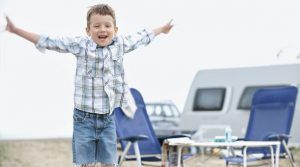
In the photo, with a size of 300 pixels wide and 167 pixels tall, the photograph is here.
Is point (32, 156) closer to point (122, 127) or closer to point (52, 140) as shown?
point (52, 140)

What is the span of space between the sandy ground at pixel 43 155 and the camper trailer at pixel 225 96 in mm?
526

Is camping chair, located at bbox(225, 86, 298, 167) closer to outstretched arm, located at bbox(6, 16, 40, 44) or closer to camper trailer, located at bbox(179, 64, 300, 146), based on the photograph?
outstretched arm, located at bbox(6, 16, 40, 44)

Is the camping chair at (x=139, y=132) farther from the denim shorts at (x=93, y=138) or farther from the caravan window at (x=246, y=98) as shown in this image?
the caravan window at (x=246, y=98)

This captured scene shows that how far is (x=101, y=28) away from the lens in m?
2.95

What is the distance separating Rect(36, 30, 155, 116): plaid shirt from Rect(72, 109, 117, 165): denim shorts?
0.04 meters

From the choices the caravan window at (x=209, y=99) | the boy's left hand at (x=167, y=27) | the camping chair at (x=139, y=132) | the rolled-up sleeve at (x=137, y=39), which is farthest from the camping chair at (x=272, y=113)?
the caravan window at (x=209, y=99)

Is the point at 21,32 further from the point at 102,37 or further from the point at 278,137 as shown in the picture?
the point at 278,137

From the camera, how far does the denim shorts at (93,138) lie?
294 cm

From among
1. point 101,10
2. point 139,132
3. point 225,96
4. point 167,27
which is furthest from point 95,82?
point 225,96

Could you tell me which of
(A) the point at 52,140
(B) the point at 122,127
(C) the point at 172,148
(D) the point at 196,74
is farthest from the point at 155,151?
(A) the point at 52,140

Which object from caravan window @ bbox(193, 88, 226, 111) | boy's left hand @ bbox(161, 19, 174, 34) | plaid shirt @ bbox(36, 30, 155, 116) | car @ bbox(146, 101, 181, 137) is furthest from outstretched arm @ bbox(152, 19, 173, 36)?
car @ bbox(146, 101, 181, 137)

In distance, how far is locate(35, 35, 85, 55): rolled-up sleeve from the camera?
9.90 ft

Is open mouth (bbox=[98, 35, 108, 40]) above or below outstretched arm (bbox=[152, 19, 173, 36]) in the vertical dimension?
below

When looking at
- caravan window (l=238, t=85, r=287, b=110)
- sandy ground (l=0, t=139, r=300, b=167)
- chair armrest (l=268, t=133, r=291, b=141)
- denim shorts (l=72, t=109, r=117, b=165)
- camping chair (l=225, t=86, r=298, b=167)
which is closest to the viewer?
denim shorts (l=72, t=109, r=117, b=165)
